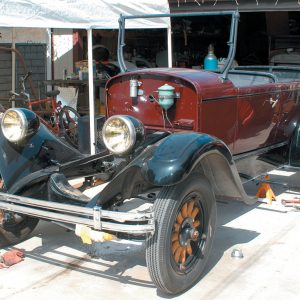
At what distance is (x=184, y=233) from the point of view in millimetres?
3227

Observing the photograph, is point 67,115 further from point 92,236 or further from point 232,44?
point 92,236

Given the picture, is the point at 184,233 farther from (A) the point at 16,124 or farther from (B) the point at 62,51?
(B) the point at 62,51

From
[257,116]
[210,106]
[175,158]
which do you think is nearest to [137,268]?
[175,158]

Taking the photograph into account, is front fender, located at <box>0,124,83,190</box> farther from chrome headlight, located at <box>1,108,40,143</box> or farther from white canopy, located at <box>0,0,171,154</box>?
white canopy, located at <box>0,0,171,154</box>

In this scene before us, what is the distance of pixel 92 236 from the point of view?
2963 mm

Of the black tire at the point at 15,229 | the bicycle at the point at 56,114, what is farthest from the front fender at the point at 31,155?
the bicycle at the point at 56,114

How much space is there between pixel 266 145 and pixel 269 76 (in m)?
0.74

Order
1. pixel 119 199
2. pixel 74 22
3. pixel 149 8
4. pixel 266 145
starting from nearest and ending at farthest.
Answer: pixel 119 199, pixel 266 145, pixel 74 22, pixel 149 8

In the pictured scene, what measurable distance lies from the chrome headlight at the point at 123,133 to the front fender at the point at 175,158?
0.84 feet

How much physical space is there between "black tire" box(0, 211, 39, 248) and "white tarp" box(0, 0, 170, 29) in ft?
6.69

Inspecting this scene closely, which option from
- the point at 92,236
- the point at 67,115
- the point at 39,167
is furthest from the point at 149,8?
the point at 92,236

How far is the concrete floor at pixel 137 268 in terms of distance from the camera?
10.7ft

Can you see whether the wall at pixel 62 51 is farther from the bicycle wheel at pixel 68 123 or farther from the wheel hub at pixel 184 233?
the wheel hub at pixel 184 233

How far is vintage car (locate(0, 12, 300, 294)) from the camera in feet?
9.78
